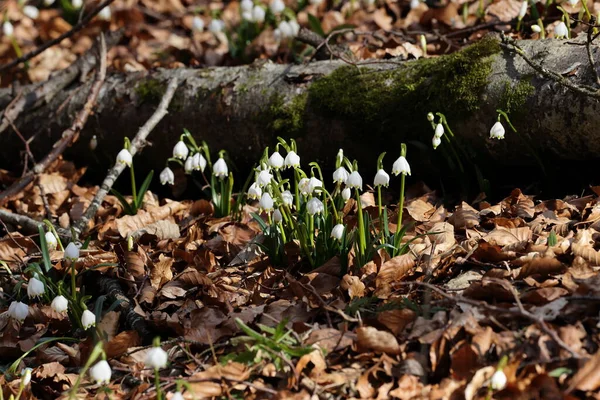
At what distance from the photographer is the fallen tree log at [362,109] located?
3104mm

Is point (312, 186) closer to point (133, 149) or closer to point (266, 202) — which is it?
point (266, 202)

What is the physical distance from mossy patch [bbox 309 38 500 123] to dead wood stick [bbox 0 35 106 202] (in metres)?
1.47

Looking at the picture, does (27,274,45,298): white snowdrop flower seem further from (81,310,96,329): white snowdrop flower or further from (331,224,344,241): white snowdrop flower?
(331,224,344,241): white snowdrop flower

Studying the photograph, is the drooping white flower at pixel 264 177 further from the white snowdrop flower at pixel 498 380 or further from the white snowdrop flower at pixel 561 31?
the white snowdrop flower at pixel 561 31

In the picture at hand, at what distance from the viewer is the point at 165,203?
13.7ft

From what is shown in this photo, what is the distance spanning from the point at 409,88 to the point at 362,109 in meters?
0.27

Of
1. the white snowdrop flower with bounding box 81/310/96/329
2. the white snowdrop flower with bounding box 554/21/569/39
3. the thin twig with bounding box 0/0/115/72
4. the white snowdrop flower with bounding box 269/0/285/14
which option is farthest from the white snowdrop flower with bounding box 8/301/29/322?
the white snowdrop flower with bounding box 269/0/285/14

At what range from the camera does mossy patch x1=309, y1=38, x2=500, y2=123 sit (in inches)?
129

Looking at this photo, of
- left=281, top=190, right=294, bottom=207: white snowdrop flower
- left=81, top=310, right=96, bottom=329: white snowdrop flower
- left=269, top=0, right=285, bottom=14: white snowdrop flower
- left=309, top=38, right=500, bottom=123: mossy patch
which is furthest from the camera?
left=269, top=0, right=285, bottom=14: white snowdrop flower

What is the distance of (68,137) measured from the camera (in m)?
4.27

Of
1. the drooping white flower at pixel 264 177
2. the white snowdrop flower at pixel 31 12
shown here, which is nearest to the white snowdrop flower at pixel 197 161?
the drooping white flower at pixel 264 177

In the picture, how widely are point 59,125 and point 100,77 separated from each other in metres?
0.41

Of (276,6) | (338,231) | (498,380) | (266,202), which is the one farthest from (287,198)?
(276,6)

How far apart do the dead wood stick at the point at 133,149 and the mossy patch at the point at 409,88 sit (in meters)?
0.90
